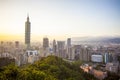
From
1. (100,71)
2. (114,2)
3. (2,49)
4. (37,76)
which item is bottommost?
(100,71)

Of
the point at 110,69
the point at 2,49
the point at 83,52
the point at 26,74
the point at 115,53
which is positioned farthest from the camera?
the point at 83,52

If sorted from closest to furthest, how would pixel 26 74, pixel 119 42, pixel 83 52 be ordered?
1. pixel 26 74
2. pixel 119 42
3. pixel 83 52

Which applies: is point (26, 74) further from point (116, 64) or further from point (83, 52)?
point (83, 52)

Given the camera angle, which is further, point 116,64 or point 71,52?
point 71,52

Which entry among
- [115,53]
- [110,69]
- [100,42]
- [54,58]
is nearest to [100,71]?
[110,69]

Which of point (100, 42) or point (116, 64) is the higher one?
point (100, 42)

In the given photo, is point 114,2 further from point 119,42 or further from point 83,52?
point 83,52
